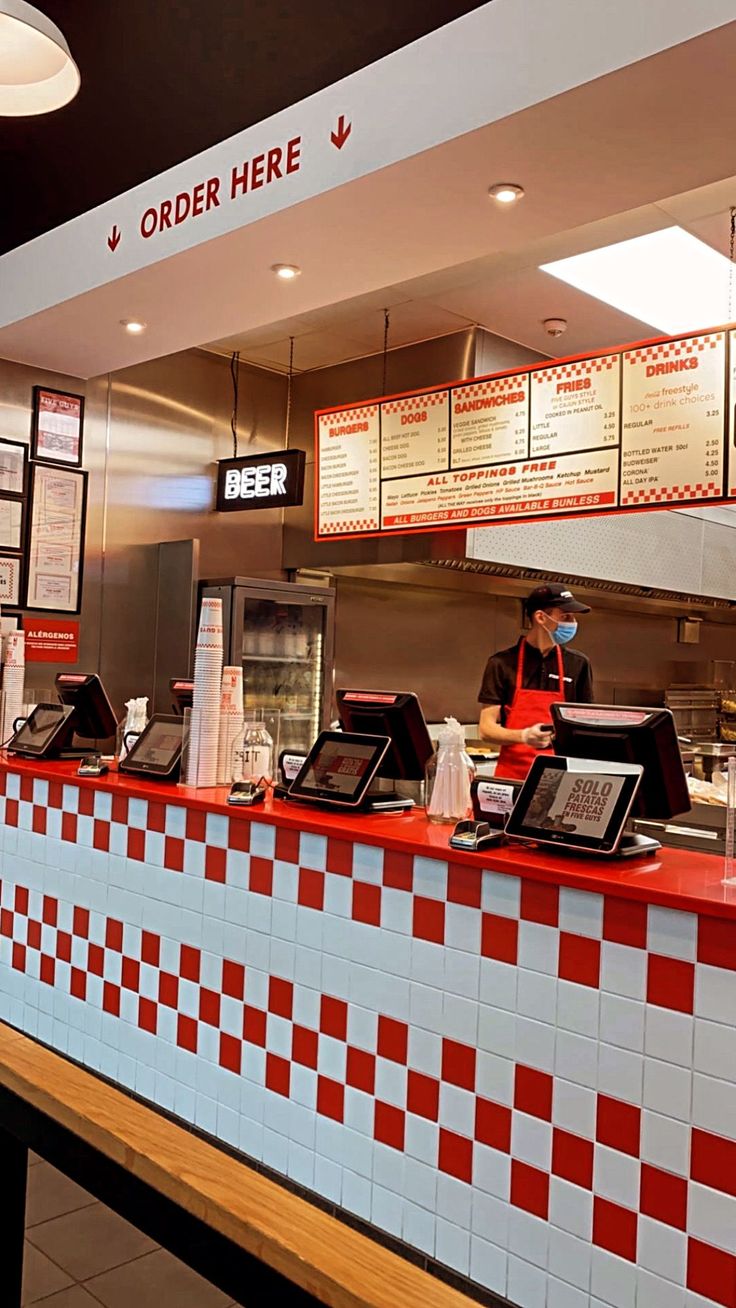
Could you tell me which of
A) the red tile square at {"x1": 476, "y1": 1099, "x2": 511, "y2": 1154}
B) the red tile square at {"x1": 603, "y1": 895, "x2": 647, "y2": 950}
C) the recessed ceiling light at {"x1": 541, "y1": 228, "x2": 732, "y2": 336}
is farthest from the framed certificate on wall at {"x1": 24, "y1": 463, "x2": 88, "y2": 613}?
the red tile square at {"x1": 603, "y1": 895, "x2": 647, "y2": 950}

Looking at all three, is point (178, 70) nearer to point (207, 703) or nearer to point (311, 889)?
point (207, 703)

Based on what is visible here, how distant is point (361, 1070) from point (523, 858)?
573mm

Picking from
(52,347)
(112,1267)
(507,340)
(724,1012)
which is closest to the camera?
(724,1012)

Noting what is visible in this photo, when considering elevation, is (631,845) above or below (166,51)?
below

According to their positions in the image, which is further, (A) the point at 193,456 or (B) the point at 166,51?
(A) the point at 193,456

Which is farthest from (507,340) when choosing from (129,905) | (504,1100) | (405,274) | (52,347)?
(504,1100)

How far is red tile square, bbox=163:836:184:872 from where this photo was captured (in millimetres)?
2555

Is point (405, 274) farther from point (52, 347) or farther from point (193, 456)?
point (193, 456)

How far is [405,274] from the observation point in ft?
11.4

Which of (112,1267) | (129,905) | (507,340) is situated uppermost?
(507,340)

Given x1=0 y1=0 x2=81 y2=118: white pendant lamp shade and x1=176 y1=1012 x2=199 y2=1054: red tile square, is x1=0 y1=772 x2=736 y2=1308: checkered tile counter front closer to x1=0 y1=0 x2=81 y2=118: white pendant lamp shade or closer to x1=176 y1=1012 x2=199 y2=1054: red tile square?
x1=176 y1=1012 x2=199 y2=1054: red tile square

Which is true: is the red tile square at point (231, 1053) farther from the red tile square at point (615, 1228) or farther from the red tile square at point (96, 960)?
the red tile square at point (615, 1228)

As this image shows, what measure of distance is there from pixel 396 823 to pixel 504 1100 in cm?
61

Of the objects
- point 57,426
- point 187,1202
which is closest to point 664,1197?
point 187,1202
